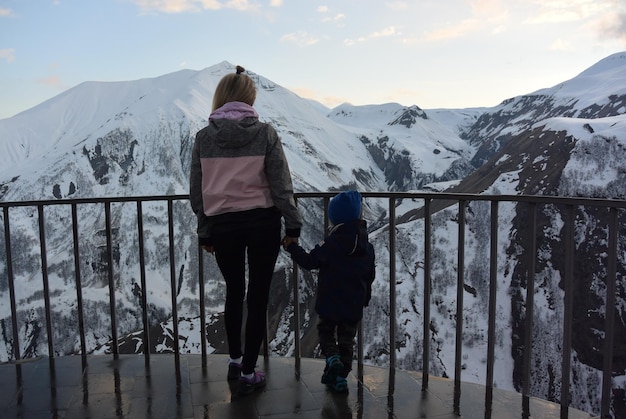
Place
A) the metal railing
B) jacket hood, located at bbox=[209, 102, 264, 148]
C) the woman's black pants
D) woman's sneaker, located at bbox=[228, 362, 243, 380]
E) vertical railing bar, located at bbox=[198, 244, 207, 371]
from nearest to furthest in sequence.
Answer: the metal railing
jacket hood, located at bbox=[209, 102, 264, 148]
the woman's black pants
woman's sneaker, located at bbox=[228, 362, 243, 380]
vertical railing bar, located at bbox=[198, 244, 207, 371]

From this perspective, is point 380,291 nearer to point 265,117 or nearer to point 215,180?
point 215,180

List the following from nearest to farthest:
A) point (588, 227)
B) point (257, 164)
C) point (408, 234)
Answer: point (257, 164), point (588, 227), point (408, 234)

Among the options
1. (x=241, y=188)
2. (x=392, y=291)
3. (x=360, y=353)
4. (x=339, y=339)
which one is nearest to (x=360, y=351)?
(x=360, y=353)

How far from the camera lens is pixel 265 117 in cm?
19112

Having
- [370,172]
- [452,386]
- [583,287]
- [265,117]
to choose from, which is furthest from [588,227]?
[265,117]

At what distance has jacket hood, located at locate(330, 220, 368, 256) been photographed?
11.0 ft

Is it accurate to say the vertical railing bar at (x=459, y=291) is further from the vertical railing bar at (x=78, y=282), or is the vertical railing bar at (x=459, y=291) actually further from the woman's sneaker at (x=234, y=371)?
the vertical railing bar at (x=78, y=282)

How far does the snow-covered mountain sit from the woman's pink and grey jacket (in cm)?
353

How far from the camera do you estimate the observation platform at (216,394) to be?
10.9ft

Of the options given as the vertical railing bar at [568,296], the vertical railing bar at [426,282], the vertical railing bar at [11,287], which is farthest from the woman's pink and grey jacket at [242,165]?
the vertical railing bar at [11,287]

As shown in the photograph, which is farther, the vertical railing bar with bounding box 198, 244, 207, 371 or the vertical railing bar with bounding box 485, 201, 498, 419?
the vertical railing bar with bounding box 198, 244, 207, 371

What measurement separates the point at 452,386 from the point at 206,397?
1.69 meters

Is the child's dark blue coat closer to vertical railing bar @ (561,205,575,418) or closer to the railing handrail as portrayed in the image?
the railing handrail

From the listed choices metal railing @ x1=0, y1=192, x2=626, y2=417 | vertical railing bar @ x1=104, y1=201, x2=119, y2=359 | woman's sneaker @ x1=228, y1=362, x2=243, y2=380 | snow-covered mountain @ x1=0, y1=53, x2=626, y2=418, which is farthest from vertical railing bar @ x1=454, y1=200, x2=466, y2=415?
snow-covered mountain @ x1=0, y1=53, x2=626, y2=418
